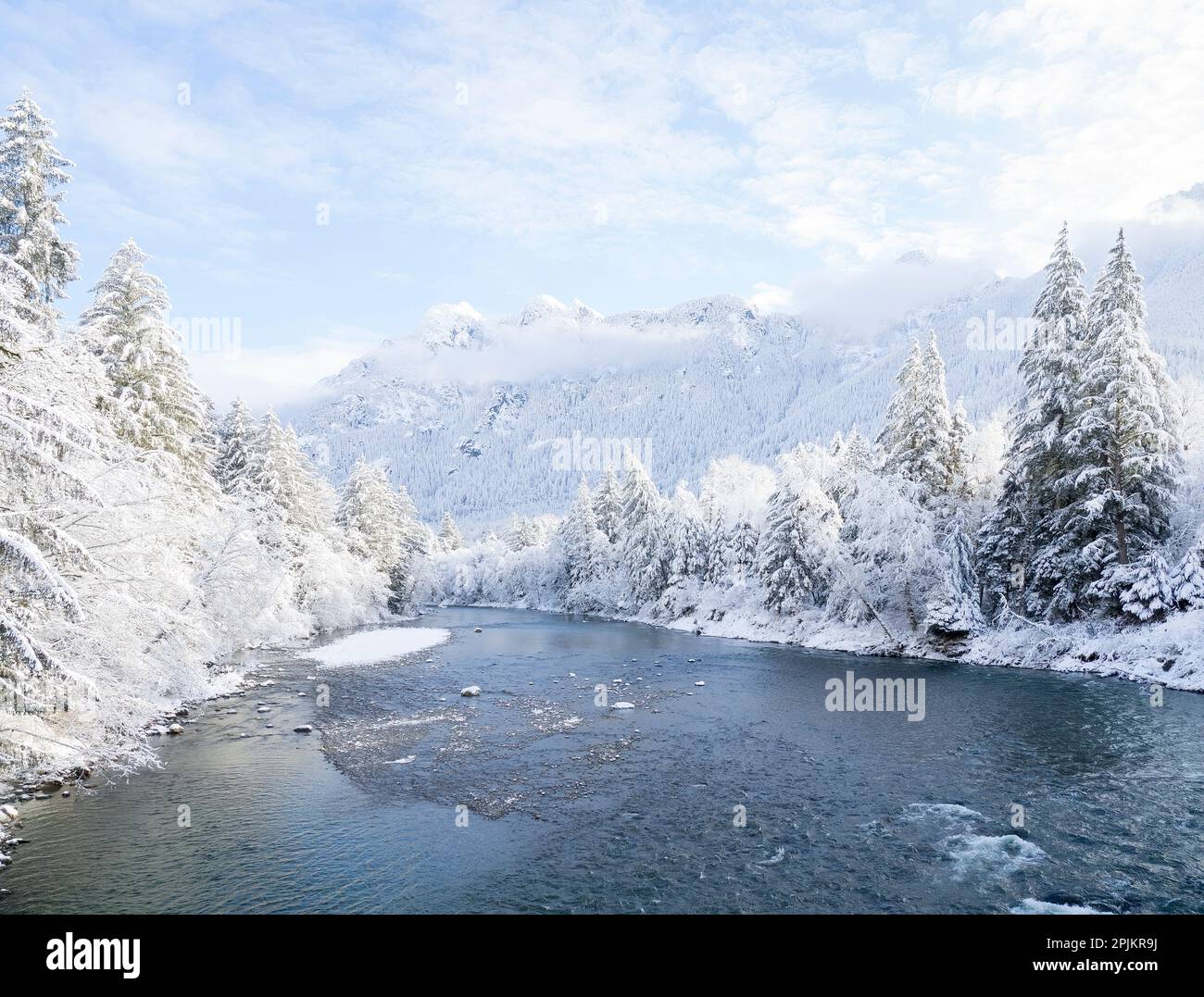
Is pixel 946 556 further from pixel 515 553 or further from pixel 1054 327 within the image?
pixel 515 553

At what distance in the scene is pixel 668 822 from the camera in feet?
46.3

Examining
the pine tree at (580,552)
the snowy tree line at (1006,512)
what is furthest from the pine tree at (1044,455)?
the pine tree at (580,552)

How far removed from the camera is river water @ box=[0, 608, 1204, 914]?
1095 centimetres

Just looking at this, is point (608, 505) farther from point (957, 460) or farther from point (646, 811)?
point (646, 811)

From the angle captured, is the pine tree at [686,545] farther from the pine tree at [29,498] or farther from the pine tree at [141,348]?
the pine tree at [29,498]

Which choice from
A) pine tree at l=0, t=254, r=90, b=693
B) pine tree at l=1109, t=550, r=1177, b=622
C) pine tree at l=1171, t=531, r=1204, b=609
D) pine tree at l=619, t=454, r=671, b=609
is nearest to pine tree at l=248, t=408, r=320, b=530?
pine tree at l=619, t=454, r=671, b=609

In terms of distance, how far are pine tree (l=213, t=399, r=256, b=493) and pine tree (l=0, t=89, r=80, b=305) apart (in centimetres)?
2622

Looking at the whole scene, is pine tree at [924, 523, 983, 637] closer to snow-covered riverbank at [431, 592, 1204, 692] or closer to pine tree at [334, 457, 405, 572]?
snow-covered riverbank at [431, 592, 1204, 692]

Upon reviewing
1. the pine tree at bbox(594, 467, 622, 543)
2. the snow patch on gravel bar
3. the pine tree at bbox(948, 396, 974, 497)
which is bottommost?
the snow patch on gravel bar

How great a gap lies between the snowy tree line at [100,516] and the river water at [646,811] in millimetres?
2580

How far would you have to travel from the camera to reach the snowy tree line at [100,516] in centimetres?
1011

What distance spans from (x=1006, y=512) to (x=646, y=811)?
31.2 meters

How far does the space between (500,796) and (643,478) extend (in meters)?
56.3
